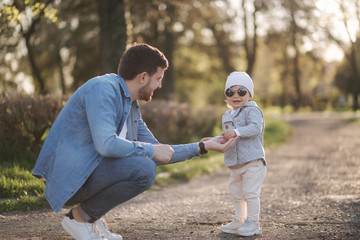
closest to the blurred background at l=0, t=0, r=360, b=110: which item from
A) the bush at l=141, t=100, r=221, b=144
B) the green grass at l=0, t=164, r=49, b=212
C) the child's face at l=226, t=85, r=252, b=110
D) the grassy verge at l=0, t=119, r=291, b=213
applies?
the bush at l=141, t=100, r=221, b=144

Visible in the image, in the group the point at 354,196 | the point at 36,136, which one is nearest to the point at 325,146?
the point at 354,196

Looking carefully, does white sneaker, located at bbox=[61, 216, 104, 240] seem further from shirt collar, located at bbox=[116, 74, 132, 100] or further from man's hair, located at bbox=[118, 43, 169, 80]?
man's hair, located at bbox=[118, 43, 169, 80]

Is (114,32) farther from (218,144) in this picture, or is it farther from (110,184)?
(110,184)

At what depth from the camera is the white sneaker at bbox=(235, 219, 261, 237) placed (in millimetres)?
4195

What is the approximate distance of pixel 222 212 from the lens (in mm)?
5355

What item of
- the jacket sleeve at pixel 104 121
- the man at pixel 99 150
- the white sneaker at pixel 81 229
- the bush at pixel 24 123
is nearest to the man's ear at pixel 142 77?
the man at pixel 99 150

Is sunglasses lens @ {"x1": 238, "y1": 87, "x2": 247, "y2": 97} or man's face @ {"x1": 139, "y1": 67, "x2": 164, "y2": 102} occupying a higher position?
man's face @ {"x1": 139, "y1": 67, "x2": 164, "y2": 102}

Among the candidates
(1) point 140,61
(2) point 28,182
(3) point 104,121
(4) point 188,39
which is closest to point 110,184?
(3) point 104,121

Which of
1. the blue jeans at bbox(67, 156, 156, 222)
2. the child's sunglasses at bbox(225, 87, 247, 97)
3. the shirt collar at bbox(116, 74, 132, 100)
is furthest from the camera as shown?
the child's sunglasses at bbox(225, 87, 247, 97)

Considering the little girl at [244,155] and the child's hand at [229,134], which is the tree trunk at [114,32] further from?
the child's hand at [229,134]

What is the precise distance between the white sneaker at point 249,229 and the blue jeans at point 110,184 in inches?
43.6

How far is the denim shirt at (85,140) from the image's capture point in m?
3.45

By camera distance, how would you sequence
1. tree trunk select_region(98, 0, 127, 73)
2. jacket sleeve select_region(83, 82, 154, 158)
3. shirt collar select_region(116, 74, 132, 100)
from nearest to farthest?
1. jacket sleeve select_region(83, 82, 154, 158)
2. shirt collar select_region(116, 74, 132, 100)
3. tree trunk select_region(98, 0, 127, 73)

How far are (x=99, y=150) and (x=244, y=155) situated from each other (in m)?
1.58
